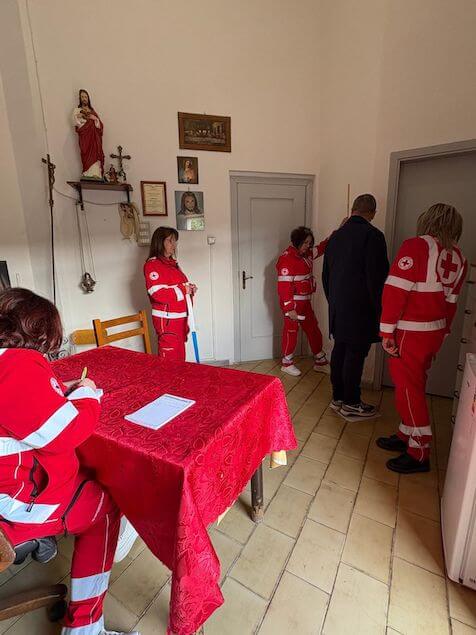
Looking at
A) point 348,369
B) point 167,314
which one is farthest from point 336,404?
point 167,314

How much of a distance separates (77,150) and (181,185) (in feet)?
2.98

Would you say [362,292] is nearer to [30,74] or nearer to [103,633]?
[103,633]

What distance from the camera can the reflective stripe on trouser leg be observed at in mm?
998

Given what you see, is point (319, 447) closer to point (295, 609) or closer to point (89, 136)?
point (295, 609)

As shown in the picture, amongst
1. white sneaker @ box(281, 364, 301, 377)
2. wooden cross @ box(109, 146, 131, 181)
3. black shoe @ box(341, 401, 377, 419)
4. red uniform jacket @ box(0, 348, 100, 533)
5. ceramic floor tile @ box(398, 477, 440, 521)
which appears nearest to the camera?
red uniform jacket @ box(0, 348, 100, 533)

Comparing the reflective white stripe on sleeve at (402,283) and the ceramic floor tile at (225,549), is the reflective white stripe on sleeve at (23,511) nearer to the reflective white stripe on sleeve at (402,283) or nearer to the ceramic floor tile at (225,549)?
the ceramic floor tile at (225,549)

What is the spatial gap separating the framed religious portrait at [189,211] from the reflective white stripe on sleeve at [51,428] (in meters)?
2.55

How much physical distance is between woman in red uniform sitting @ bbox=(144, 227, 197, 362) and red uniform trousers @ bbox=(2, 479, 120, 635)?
1.50m

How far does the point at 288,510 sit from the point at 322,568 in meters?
0.33

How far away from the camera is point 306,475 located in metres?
1.92

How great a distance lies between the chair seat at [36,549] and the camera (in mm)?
986

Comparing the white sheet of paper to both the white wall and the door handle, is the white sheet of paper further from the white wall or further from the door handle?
the door handle

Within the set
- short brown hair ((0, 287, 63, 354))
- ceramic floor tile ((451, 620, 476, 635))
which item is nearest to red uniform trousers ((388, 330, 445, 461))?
ceramic floor tile ((451, 620, 476, 635))

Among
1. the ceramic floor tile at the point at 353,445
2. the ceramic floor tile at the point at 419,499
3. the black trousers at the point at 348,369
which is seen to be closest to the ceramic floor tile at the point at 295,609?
the ceramic floor tile at the point at 419,499
